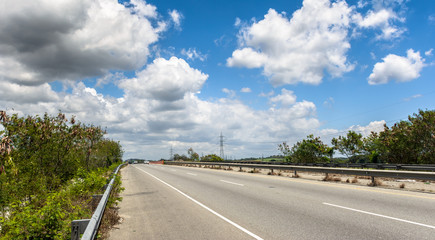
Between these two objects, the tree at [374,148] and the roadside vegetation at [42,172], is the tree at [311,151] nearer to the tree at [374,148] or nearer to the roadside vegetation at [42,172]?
the tree at [374,148]

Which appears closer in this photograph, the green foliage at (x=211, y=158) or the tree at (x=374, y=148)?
the tree at (x=374, y=148)

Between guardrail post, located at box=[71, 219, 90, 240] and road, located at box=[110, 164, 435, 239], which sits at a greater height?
guardrail post, located at box=[71, 219, 90, 240]

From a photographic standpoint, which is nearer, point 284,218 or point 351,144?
point 284,218

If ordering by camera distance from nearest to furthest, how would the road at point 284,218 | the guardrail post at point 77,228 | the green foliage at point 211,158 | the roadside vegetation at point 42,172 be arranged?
1. the guardrail post at point 77,228
2. the road at point 284,218
3. the roadside vegetation at point 42,172
4. the green foliage at point 211,158

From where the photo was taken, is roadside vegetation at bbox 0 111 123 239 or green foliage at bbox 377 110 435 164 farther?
green foliage at bbox 377 110 435 164

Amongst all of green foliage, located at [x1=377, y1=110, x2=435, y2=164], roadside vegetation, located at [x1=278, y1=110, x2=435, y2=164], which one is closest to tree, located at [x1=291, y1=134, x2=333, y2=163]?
roadside vegetation, located at [x1=278, y1=110, x2=435, y2=164]

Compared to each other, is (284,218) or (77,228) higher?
(77,228)

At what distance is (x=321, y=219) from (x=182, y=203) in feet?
17.3

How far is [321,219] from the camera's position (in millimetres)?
6793

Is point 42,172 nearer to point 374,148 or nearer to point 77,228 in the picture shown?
point 77,228

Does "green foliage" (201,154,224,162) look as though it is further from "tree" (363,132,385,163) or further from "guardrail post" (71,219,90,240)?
"guardrail post" (71,219,90,240)

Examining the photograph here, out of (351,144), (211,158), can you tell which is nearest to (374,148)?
(351,144)

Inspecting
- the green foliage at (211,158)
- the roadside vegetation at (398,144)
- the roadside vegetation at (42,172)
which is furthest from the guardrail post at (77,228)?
the green foliage at (211,158)

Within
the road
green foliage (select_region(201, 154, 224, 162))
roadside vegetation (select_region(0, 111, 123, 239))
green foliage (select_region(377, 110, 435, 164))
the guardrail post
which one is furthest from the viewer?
green foliage (select_region(201, 154, 224, 162))
